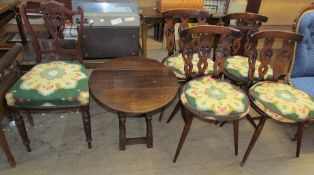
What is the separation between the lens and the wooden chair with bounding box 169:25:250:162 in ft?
4.58

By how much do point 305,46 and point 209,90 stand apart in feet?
3.24

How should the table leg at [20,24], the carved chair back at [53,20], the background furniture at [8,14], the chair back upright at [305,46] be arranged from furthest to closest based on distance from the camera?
1. the table leg at [20,24]
2. the background furniture at [8,14]
3. the chair back upright at [305,46]
4. the carved chair back at [53,20]

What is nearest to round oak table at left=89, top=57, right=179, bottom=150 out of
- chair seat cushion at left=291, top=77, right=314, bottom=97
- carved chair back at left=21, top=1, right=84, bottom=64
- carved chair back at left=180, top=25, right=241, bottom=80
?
carved chair back at left=180, top=25, right=241, bottom=80

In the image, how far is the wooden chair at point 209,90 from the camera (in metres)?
1.40

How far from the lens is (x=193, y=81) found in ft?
5.39

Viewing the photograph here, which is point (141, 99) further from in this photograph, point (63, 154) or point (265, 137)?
point (265, 137)

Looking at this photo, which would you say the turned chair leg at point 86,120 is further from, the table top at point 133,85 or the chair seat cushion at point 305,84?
the chair seat cushion at point 305,84

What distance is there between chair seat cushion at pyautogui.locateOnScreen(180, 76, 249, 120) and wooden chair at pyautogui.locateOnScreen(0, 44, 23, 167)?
3.50ft

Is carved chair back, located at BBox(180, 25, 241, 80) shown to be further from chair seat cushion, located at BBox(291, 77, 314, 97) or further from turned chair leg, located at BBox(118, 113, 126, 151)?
chair seat cushion, located at BBox(291, 77, 314, 97)

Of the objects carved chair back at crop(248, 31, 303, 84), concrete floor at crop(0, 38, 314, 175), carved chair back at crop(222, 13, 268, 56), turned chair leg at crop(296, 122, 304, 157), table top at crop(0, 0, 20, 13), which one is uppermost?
table top at crop(0, 0, 20, 13)

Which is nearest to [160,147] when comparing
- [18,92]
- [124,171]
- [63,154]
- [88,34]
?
[124,171]

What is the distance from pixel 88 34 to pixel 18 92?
899 mm

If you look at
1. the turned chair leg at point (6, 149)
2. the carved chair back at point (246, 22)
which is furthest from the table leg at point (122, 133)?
the carved chair back at point (246, 22)

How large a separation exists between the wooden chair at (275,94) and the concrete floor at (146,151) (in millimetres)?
157
